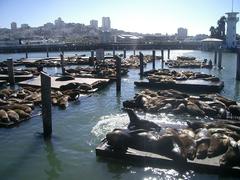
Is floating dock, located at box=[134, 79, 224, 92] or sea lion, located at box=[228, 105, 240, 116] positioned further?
floating dock, located at box=[134, 79, 224, 92]

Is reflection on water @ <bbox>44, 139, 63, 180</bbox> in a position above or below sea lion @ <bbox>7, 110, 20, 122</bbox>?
below

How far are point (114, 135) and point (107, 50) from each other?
74.0m

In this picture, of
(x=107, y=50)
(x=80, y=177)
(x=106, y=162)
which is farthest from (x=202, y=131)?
(x=107, y=50)

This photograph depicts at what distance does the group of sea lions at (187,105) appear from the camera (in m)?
15.3

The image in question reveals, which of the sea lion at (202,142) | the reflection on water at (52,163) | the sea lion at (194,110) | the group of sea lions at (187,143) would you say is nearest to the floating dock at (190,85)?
the sea lion at (194,110)

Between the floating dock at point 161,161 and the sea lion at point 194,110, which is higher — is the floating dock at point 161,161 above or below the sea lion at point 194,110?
below

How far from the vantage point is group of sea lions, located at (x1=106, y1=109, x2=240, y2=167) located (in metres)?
9.56

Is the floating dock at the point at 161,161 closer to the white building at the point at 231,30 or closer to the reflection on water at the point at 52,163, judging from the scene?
the reflection on water at the point at 52,163

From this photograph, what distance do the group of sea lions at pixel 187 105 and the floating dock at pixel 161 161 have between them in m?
5.81

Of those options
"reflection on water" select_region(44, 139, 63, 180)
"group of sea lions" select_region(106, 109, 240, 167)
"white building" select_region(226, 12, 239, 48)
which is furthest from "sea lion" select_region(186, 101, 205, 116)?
"white building" select_region(226, 12, 239, 48)

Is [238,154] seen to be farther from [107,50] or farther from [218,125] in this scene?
[107,50]

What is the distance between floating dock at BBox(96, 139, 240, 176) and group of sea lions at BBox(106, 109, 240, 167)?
13cm

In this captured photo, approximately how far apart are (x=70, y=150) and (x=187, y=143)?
13.6 ft

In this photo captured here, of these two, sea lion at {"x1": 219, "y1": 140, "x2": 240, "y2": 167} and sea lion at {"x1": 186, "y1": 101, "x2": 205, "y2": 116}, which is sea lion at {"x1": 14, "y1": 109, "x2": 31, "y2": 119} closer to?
sea lion at {"x1": 186, "y1": 101, "x2": 205, "y2": 116}
